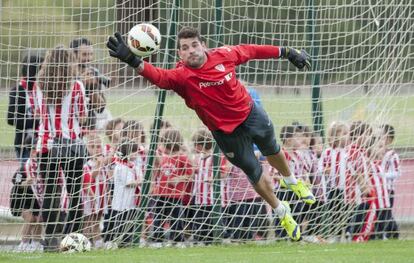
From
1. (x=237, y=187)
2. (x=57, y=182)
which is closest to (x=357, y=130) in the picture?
(x=237, y=187)

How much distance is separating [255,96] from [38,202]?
2687 mm

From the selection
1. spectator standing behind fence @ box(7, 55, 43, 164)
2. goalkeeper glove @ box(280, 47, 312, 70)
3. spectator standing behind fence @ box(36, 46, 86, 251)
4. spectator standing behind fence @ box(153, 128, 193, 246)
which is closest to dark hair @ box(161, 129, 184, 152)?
spectator standing behind fence @ box(153, 128, 193, 246)

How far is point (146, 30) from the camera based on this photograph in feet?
30.6

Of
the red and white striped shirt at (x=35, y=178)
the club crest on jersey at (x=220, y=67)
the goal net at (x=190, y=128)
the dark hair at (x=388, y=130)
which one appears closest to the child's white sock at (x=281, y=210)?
the club crest on jersey at (x=220, y=67)

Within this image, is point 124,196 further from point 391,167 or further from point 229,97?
point 391,167

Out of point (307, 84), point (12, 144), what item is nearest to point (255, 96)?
point (307, 84)

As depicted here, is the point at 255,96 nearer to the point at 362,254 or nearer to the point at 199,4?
the point at 199,4

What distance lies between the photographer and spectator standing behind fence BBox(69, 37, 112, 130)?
446 inches

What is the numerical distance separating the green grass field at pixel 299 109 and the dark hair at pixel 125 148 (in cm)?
33

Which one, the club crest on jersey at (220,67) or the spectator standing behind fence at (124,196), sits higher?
the club crest on jersey at (220,67)

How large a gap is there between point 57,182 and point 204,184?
173cm

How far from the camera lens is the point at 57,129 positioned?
1126 cm

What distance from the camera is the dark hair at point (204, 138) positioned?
39.5ft

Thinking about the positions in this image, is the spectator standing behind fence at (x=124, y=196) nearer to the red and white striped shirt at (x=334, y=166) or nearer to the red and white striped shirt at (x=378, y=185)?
the red and white striped shirt at (x=334, y=166)
